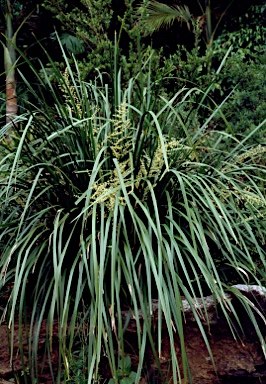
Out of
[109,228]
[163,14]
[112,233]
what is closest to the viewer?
[112,233]

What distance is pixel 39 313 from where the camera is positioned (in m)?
2.05

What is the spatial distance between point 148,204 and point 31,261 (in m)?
0.58

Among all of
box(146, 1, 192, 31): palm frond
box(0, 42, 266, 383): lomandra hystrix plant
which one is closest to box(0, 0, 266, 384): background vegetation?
box(0, 42, 266, 383): lomandra hystrix plant

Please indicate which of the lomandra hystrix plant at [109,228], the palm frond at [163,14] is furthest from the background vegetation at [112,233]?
the palm frond at [163,14]

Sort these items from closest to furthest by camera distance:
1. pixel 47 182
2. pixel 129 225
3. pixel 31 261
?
pixel 31 261, pixel 129 225, pixel 47 182

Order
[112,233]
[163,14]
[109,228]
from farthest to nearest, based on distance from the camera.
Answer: [163,14] < [109,228] < [112,233]

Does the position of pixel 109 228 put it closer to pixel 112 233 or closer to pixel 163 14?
pixel 112 233

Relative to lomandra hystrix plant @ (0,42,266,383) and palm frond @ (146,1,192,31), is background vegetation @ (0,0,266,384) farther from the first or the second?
palm frond @ (146,1,192,31)

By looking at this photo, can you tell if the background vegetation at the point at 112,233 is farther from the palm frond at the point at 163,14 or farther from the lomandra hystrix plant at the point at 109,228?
the palm frond at the point at 163,14

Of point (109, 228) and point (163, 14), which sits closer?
point (109, 228)

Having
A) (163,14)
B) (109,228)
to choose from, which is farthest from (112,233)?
(163,14)

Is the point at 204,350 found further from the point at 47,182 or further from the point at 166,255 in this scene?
the point at 47,182

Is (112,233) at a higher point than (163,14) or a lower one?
lower

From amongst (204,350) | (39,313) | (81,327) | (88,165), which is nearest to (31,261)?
(39,313)
